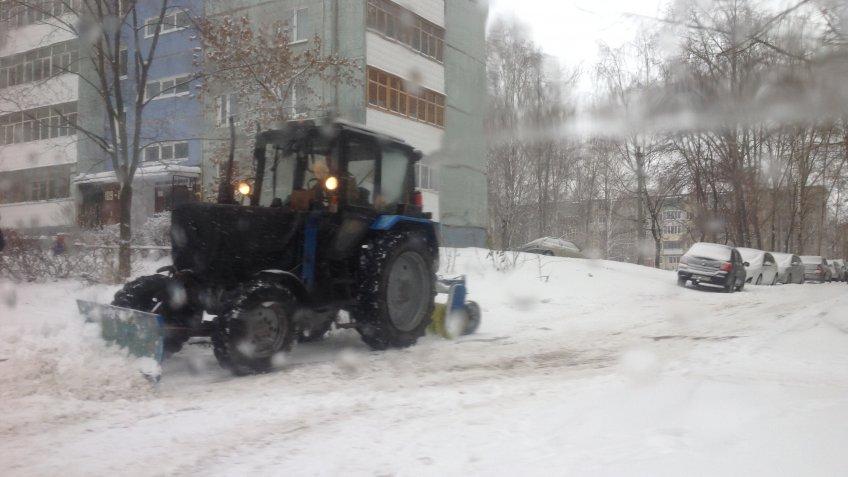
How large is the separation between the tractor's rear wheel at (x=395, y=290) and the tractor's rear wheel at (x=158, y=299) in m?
1.68

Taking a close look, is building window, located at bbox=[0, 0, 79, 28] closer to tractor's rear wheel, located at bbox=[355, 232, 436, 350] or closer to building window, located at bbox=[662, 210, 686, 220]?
tractor's rear wheel, located at bbox=[355, 232, 436, 350]

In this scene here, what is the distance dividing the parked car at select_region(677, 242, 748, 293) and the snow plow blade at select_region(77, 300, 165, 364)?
1584 centimetres

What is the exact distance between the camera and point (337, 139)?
6383 mm

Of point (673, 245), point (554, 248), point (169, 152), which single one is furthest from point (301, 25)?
point (673, 245)

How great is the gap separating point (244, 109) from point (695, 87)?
37.7 feet

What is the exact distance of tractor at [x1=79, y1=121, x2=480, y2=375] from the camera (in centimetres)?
543

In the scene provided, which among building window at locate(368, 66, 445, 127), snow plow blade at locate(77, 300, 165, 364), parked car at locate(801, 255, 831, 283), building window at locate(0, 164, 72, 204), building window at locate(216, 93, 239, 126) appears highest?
building window at locate(368, 66, 445, 127)

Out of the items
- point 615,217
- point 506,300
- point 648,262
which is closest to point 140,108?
point 506,300

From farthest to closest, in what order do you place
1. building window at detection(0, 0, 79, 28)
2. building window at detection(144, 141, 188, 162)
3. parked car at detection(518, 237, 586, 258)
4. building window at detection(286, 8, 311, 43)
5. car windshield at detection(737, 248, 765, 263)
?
parked car at detection(518, 237, 586, 258), building window at detection(144, 141, 188, 162), car windshield at detection(737, 248, 765, 263), building window at detection(286, 8, 311, 43), building window at detection(0, 0, 79, 28)

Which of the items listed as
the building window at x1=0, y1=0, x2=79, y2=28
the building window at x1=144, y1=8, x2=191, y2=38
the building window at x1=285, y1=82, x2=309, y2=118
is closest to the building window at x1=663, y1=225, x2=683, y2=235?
the building window at x1=285, y1=82, x2=309, y2=118

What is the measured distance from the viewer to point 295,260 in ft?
20.1

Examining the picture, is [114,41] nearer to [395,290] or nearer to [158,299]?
[158,299]

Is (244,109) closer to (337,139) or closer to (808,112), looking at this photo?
(337,139)

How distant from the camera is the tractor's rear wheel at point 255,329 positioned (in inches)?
206
